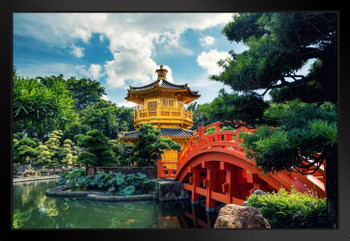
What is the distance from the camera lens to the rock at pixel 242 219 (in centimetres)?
208

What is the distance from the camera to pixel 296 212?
2406 mm

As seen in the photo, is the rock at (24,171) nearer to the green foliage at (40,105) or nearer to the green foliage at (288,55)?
the green foliage at (40,105)

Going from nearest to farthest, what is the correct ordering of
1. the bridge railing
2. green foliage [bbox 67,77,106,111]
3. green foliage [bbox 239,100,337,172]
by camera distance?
green foliage [bbox 239,100,337,172], the bridge railing, green foliage [bbox 67,77,106,111]

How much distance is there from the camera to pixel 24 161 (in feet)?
38.5

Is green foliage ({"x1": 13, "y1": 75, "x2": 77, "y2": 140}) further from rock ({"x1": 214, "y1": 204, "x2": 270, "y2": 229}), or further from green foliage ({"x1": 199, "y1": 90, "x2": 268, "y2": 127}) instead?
rock ({"x1": 214, "y1": 204, "x2": 270, "y2": 229})

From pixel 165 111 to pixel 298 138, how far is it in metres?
9.59

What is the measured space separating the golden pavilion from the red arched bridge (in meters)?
3.05

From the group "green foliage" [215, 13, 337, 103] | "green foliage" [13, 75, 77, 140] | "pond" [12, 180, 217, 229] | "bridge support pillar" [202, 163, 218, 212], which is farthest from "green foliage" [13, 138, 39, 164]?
"green foliage" [215, 13, 337, 103]

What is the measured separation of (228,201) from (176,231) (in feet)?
10.1

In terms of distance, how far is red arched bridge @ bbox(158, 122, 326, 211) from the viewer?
316cm

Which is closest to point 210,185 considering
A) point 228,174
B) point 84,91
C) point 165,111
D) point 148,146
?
point 228,174

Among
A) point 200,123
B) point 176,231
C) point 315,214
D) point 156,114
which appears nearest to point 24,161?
point 156,114

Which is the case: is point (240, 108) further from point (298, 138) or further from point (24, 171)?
point (24, 171)

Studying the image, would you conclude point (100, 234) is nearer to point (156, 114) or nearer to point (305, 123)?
point (305, 123)
